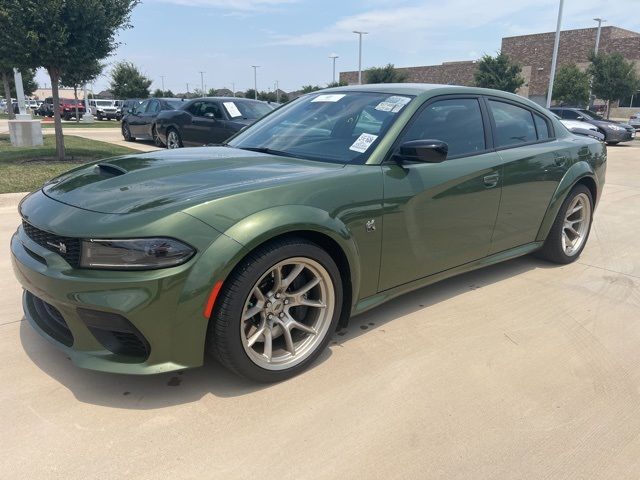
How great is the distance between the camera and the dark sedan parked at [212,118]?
10320 millimetres

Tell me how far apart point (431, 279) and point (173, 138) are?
32.9 feet

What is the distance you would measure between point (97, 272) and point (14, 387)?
89cm

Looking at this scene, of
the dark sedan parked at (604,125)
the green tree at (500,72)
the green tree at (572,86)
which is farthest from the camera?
the green tree at (500,72)

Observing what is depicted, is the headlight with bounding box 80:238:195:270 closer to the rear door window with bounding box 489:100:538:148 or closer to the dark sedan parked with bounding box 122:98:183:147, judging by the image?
the rear door window with bounding box 489:100:538:148

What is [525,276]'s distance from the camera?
436 centimetres

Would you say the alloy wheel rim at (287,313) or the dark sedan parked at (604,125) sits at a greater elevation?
the dark sedan parked at (604,125)

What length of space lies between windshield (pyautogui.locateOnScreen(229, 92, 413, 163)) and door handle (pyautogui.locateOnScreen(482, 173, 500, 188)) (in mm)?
805

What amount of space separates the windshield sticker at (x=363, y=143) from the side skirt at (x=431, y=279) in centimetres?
88

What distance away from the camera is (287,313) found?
8.70 ft

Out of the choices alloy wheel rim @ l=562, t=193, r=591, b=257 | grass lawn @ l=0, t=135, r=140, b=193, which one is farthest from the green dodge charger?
Result: grass lawn @ l=0, t=135, r=140, b=193

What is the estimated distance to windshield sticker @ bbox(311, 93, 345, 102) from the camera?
3.61 m

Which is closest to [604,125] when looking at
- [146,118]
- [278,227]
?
[146,118]

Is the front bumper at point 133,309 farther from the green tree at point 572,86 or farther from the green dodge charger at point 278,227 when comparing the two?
the green tree at point 572,86

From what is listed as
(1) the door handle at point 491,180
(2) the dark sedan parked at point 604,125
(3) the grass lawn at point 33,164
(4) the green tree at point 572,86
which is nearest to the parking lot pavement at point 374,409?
(1) the door handle at point 491,180
